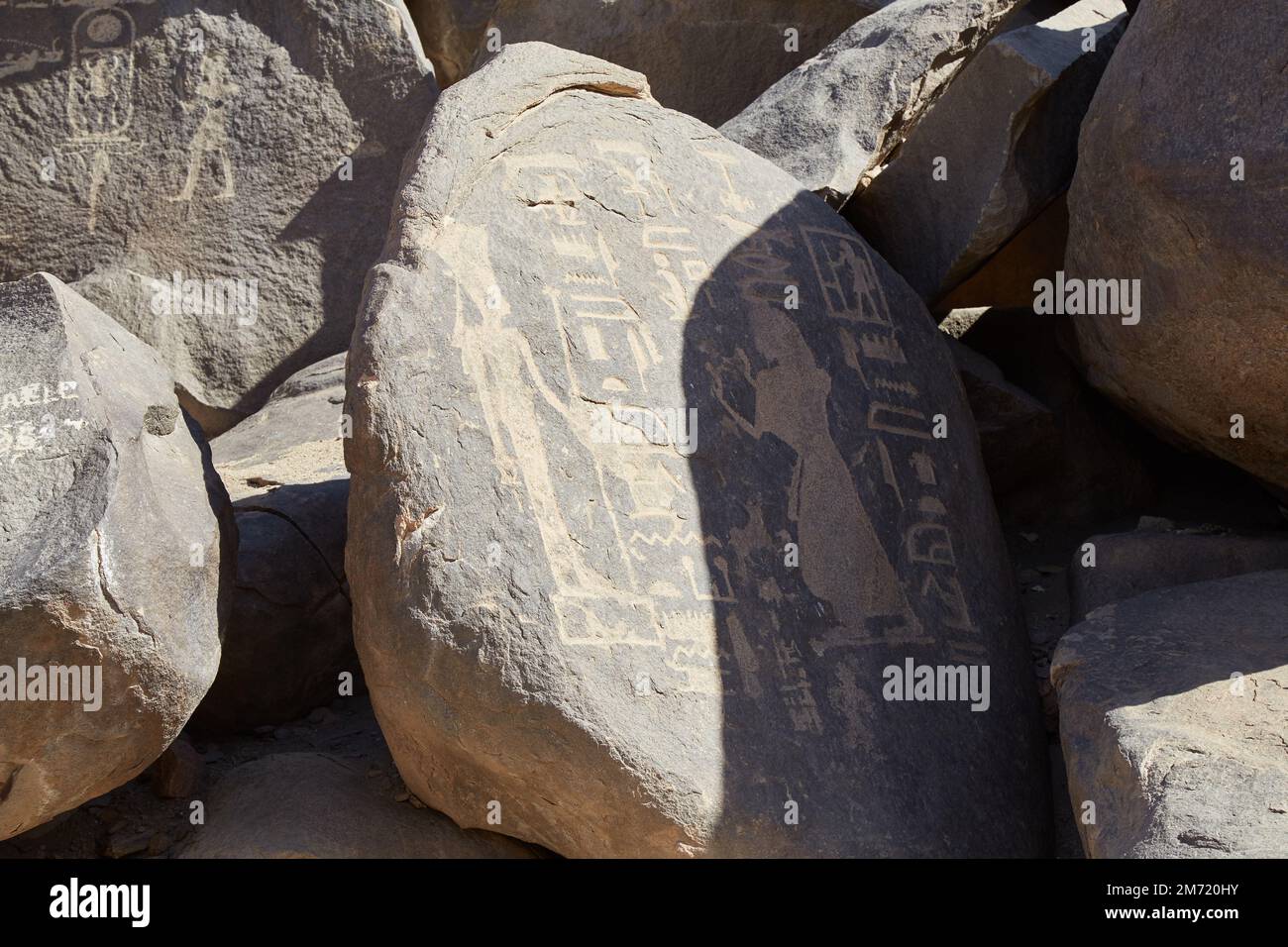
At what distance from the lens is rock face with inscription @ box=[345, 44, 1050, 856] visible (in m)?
2.70

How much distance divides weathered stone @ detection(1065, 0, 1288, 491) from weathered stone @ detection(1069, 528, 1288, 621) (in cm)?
17

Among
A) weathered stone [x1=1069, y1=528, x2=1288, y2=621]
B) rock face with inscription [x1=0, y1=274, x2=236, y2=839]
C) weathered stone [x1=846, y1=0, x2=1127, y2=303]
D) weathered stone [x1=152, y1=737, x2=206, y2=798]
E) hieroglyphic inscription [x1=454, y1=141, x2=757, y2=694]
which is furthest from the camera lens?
weathered stone [x1=846, y1=0, x2=1127, y2=303]

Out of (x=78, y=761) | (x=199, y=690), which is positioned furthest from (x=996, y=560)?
(x=78, y=761)

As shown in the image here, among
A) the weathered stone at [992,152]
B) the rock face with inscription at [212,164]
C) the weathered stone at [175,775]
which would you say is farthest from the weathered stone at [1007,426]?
the weathered stone at [175,775]

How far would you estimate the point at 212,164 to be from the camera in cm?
476

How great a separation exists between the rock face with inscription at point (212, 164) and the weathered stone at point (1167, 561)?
245 centimetres

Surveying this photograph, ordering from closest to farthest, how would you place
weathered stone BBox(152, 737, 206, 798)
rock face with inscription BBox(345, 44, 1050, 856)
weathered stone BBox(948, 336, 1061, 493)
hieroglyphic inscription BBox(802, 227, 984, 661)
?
rock face with inscription BBox(345, 44, 1050, 856) < weathered stone BBox(152, 737, 206, 798) < hieroglyphic inscription BBox(802, 227, 984, 661) < weathered stone BBox(948, 336, 1061, 493)

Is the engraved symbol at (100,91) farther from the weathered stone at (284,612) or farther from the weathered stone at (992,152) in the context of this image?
the weathered stone at (992,152)

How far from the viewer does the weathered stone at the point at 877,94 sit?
4.01 meters

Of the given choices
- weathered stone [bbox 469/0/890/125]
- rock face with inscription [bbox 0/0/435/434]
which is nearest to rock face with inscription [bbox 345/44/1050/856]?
rock face with inscription [bbox 0/0/435/434]

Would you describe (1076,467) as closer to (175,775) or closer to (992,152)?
(992,152)

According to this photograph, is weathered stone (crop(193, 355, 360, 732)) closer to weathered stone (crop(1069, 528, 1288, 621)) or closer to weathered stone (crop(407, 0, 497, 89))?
weathered stone (crop(1069, 528, 1288, 621))

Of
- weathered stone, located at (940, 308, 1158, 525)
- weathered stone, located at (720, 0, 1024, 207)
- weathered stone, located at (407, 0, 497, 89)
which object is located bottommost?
weathered stone, located at (940, 308, 1158, 525)
